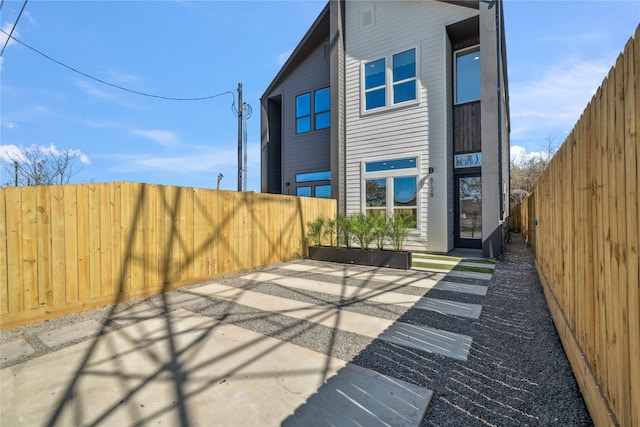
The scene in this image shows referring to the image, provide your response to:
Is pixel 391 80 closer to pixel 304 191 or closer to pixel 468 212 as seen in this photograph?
pixel 468 212

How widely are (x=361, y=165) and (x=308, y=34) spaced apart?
5.57 metres

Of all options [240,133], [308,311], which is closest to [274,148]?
[240,133]

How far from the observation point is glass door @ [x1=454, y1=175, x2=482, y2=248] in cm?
841

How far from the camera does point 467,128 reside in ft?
27.6

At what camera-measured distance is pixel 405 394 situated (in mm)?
1913

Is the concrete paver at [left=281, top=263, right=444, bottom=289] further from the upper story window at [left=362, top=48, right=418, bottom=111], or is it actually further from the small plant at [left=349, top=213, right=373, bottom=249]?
the upper story window at [left=362, top=48, right=418, bottom=111]

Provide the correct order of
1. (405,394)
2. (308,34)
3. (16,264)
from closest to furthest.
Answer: (405,394)
(16,264)
(308,34)

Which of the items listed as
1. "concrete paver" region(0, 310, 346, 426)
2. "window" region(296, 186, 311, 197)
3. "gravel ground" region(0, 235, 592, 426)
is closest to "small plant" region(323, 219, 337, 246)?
"window" region(296, 186, 311, 197)

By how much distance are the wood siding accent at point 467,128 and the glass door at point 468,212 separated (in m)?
0.87

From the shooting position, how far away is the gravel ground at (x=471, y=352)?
1.79 m

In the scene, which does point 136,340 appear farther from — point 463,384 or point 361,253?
point 361,253

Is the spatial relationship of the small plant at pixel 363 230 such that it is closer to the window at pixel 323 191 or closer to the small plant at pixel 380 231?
the small plant at pixel 380 231

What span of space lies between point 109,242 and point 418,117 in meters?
7.86

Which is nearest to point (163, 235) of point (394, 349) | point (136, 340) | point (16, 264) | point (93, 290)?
point (93, 290)
